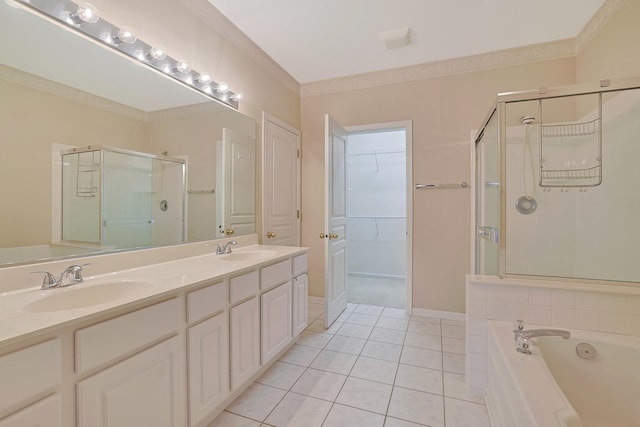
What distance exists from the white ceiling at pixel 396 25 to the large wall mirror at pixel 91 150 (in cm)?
88

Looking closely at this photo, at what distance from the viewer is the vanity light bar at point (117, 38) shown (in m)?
1.29

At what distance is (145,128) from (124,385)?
1319 mm

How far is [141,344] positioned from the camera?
43.3 inches

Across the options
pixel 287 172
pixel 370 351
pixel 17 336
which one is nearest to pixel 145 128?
pixel 17 336

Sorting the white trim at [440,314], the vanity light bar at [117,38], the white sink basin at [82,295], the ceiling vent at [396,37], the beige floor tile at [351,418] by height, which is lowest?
the beige floor tile at [351,418]

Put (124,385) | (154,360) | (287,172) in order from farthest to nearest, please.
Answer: (287,172)
(154,360)
(124,385)

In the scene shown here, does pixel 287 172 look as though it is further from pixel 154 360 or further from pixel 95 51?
pixel 154 360

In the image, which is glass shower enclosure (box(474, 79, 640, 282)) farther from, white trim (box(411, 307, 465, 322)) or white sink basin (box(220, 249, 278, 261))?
white sink basin (box(220, 249, 278, 261))

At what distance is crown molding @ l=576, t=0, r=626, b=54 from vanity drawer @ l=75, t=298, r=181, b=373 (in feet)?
10.9

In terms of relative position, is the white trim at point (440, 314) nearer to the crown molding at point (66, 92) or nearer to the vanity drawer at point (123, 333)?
the vanity drawer at point (123, 333)

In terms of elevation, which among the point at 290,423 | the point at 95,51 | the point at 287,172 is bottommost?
the point at 290,423

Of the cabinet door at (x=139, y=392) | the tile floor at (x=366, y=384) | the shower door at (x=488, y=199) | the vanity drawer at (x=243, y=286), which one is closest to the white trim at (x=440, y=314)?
the tile floor at (x=366, y=384)

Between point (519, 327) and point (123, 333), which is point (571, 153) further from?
point (123, 333)

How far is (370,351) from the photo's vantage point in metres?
2.29
